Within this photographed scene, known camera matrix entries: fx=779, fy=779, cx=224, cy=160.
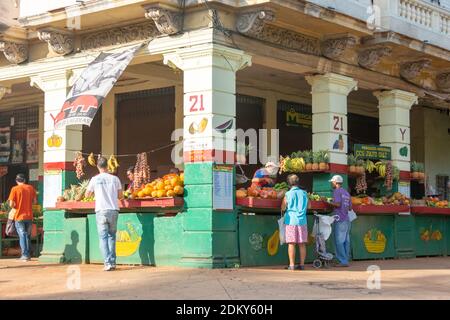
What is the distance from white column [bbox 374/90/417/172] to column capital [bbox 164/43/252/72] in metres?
4.93

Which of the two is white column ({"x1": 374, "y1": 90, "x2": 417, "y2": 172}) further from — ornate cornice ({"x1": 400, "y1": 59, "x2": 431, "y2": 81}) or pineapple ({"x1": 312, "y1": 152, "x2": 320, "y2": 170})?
pineapple ({"x1": 312, "y1": 152, "x2": 320, "y2": 170})

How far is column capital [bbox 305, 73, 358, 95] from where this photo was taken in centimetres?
1561

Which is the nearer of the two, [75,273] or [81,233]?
[75,273]

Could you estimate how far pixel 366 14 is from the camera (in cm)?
1608

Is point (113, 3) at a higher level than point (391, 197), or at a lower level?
higher

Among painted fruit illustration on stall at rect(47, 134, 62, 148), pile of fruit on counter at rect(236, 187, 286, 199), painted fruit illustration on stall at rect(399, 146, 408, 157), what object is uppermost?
painted fruit illustration on stall at rect(47, 134, 62, 148)

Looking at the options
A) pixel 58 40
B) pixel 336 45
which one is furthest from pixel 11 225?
pixel 336 45

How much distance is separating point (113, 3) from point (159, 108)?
5.53m

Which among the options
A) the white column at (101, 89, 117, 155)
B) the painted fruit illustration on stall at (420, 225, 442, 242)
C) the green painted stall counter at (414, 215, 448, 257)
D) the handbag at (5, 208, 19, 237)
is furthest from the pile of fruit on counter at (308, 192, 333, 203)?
the white column at (101, 89, 117, 155)
